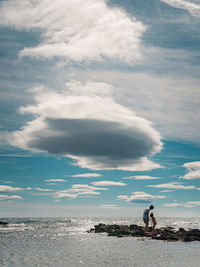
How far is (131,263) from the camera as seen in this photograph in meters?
17.6

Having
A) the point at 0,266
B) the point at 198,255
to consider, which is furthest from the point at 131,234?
the point at 0,266

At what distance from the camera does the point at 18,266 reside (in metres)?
16.8

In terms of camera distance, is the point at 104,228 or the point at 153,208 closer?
the point at 153,208

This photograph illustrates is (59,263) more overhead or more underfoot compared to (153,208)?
more underfoot

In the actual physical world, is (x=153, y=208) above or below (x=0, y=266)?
above

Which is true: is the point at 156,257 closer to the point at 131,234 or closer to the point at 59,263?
the point at 59,263

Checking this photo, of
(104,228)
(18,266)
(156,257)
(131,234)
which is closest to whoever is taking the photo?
(18,266)

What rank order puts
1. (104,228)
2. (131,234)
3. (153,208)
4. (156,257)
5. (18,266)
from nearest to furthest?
(18,266) → (156,257) → (153,208) → (131,234) → (104,228)

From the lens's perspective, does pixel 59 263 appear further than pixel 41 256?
No

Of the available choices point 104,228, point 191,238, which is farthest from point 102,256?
point 104,228

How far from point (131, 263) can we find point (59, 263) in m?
4.09

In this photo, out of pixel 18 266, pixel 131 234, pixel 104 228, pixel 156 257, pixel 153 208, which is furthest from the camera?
pixel 104 228

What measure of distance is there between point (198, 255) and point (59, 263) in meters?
9.47

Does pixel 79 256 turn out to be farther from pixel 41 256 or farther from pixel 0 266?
pixel 0 266
